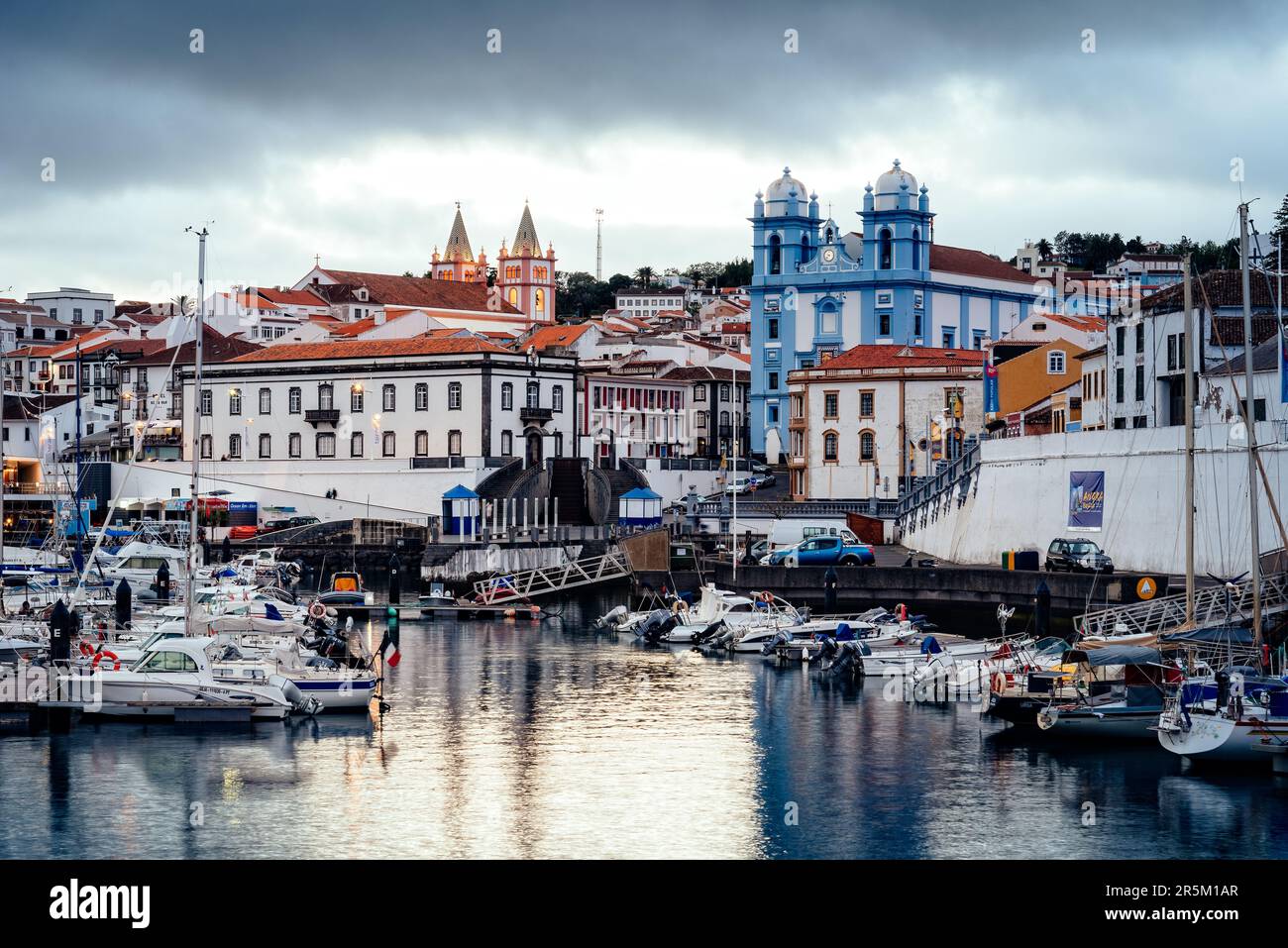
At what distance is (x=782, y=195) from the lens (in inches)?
5359

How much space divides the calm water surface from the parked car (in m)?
19.1

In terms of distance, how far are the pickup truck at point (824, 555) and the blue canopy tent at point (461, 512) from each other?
22.7 meters

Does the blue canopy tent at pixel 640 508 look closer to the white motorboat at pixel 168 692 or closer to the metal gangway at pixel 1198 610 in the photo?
the metal gangway at pixel 1198 610

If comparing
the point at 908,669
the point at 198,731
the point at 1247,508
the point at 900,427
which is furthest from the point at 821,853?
the point at 900,427

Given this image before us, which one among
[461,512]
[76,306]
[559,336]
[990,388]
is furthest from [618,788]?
[76,306]

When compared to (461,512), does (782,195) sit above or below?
above

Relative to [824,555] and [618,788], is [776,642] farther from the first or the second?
[618,788]

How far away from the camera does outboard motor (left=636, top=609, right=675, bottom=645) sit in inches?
2596

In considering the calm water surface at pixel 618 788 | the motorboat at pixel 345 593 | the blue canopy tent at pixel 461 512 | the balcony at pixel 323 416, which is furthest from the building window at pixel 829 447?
the calm water surface at pixel 618 788

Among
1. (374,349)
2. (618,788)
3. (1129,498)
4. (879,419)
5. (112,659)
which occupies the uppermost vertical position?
(374,349)

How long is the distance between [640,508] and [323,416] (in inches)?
842

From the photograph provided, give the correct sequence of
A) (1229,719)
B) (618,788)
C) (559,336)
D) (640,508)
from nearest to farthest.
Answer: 1. (618,788)
2. (1229,719)
3. (640,508)
4. (559,336)
